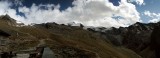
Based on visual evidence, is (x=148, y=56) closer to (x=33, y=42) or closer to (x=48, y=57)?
(x=33, y=42)

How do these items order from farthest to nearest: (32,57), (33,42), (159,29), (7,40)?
(159,29) → (33,42) → (7,40) → (32,57)

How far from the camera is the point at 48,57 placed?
49.6 metres

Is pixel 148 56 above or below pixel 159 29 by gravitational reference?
below

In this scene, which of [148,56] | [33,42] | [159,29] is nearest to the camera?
[33,42]

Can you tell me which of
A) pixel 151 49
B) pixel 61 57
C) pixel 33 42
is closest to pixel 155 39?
pixel 151 49

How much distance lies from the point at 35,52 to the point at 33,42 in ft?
60.4

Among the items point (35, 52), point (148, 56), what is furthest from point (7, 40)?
point (148, 56)

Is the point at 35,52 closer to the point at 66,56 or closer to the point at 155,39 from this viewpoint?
the point at 66,56

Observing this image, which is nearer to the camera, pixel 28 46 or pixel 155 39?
pixel 28 46

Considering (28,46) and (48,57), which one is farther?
(28,46)

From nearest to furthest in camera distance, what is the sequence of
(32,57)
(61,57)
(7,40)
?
(32,57), (61,57), (7,40)

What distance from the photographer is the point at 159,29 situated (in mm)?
161625

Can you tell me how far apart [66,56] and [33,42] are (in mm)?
18522

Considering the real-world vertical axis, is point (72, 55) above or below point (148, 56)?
above
